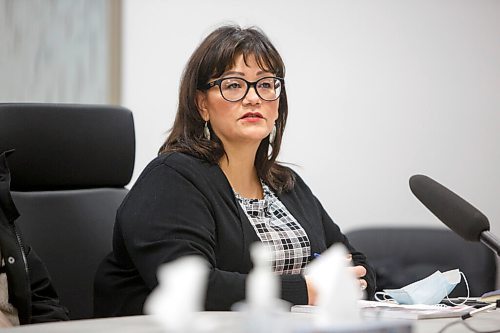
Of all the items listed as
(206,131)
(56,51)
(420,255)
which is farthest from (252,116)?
(420,255)

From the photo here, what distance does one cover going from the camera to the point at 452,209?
1.45 metres

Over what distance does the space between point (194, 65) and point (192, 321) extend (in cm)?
136

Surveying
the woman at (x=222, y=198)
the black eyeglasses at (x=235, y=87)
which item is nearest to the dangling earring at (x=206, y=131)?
the woman at (x=222, y=198)

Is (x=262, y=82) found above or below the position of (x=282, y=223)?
above

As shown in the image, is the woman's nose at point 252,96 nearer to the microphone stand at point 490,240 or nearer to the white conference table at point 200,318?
the white conference table at point 200,318

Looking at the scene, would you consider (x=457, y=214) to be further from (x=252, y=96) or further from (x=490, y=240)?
(x=252, y=96)

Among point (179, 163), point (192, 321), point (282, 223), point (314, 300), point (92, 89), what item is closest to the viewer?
point (192, 321)

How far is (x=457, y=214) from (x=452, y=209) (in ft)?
0.06

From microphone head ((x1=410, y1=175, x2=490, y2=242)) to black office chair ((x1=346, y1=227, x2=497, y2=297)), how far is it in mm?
1804

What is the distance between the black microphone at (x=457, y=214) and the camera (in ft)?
→ 4.58

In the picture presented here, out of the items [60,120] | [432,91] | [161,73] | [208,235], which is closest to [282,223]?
[208,235]

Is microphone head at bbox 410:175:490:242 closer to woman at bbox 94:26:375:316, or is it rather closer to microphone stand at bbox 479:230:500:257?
microphone stand at bbox 479:230:500:257

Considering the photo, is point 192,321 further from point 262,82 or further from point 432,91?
point 432,91

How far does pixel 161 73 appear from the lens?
10.8ft
